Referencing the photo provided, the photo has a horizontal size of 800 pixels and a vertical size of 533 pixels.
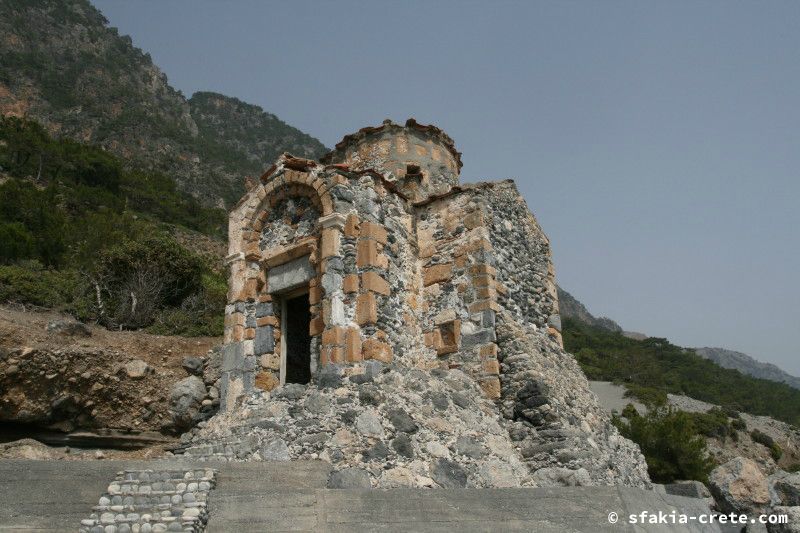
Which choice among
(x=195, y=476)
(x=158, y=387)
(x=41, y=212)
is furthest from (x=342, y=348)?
(x=41, y=212)

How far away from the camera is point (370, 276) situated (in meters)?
8.86

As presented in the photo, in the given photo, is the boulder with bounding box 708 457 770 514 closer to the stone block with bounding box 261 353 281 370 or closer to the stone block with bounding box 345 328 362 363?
the stone block with bounding box 345 328 362 363

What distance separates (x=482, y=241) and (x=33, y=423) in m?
8.96

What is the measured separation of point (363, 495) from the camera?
16.4 ft

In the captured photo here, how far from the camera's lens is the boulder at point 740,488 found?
9625 millimetres

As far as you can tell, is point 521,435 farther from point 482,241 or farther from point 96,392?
point 96,392

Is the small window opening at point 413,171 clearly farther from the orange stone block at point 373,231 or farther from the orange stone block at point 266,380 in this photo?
the orange stone block at point 266,380

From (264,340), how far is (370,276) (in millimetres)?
2307

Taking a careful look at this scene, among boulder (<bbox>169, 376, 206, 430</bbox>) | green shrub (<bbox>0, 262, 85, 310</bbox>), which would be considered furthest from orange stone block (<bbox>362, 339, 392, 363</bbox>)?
green shrub (<bbox>0, 262, 85, 310</bbox>)

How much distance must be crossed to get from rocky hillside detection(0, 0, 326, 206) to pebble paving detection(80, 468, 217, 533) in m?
53.7

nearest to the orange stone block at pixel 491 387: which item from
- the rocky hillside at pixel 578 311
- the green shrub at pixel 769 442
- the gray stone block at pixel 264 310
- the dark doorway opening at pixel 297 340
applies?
the gray stone block at pixel 264 310

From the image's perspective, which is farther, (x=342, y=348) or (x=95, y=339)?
(x=95, y=339)

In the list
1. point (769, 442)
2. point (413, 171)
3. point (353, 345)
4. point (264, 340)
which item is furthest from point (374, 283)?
point (769, 442)

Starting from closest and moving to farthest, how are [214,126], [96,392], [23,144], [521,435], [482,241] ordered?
[521,435], [482,241], [96,392], [23,144], [214,126]
